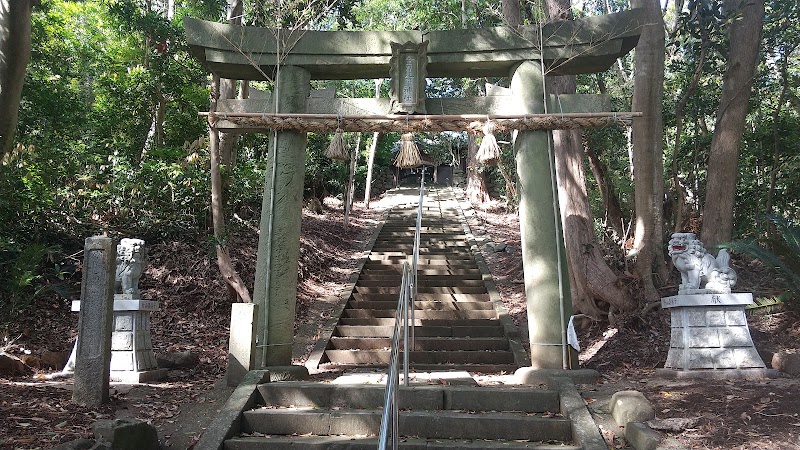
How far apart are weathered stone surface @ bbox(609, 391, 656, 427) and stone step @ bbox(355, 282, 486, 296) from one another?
18.5ft

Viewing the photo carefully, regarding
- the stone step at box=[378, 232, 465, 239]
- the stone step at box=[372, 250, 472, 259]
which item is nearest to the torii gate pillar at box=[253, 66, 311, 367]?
the stone step at box=[372, 250, 472, 259]

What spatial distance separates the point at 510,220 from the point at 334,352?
37.0ft

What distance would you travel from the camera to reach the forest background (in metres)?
8.01

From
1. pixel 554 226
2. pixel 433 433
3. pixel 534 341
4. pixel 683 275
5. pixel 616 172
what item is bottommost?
pixel 433 433

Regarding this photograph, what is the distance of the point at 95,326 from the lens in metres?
5.03

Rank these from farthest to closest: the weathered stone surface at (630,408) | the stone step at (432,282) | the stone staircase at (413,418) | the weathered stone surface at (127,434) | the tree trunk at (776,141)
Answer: the stone step at (432,282)
the tree trunk at (776,141)
the stone staircase at (413,418)
the weathered stone surface at (630,408)
the weathered stone surface at (127,434)

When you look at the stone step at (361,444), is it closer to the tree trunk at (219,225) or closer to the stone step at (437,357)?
the stone step at (437,357)

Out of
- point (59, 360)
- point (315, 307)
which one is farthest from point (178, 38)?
point (59, 360)

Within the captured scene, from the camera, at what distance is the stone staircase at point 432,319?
7.74 m

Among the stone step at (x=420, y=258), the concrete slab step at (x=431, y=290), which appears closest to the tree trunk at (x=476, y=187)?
the stone step at (x=420, y=258)

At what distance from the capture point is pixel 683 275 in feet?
19.9

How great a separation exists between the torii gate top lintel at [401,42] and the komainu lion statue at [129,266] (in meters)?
2.14

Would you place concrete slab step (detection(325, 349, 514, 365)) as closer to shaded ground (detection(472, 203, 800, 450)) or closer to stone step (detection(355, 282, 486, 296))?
shaded ground (detection(472, 203, 800, 450))

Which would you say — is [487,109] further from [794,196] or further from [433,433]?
[794,196]
